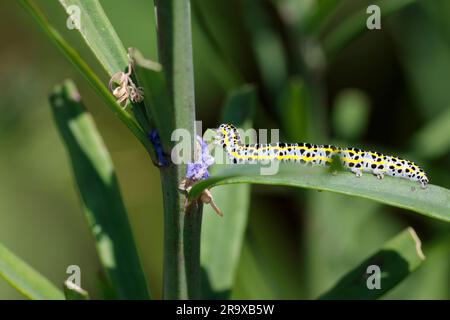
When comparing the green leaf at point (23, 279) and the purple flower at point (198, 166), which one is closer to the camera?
the purple flower at point (198, 166)

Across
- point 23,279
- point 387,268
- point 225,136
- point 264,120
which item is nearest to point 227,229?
point 225,136

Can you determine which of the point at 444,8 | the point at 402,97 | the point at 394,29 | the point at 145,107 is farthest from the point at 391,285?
the point at 402,97

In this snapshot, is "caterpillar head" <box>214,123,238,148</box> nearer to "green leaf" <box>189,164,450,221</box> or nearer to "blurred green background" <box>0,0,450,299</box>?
"green leaf" <box>189,164,450,221</box>

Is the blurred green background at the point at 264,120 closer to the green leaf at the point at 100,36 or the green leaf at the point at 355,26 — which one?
the green leaf at the point at 355,26

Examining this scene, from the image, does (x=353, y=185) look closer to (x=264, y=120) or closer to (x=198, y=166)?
(x=198, y=166)

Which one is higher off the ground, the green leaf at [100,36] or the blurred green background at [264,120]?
the blurred green background at [264,120]

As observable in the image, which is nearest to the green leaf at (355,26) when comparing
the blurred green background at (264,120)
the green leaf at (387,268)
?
the blurred green background at (264,120)
